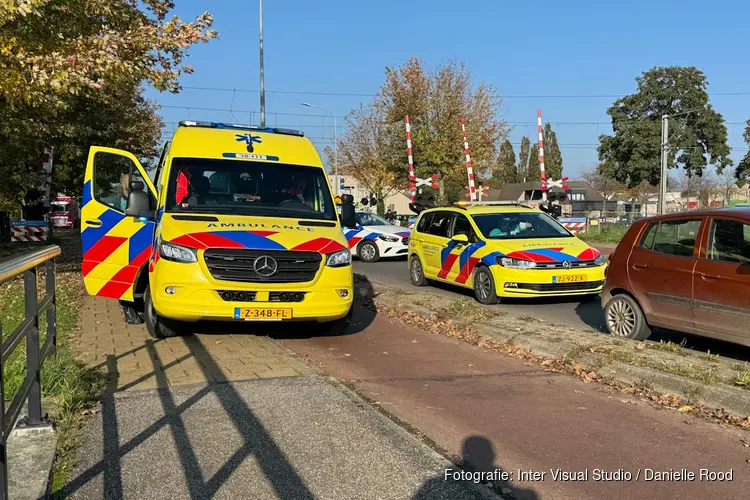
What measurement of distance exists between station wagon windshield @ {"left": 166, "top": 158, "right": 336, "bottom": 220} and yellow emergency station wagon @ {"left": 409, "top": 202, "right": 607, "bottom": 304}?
3.54 metres

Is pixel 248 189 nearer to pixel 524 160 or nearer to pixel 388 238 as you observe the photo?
pixel 388 238

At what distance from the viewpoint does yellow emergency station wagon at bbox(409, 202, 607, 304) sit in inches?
408

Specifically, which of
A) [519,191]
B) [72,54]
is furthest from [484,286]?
[519,191]

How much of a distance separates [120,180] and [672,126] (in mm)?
47419

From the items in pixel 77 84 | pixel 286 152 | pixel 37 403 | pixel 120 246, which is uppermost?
pixel 77 84

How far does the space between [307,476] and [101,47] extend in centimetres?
748

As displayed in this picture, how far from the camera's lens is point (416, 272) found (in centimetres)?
1352

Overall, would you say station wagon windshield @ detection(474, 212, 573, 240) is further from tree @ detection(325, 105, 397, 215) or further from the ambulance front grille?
tree @ detection(325, 105, 397, 215)

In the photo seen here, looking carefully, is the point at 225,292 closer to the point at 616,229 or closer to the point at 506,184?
the point at 616,229

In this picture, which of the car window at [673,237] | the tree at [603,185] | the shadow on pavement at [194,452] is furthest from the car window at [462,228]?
the tree at [603,185]

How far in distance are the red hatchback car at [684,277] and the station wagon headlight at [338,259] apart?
3.11m

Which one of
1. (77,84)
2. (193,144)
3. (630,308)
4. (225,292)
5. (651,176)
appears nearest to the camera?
(225,292)

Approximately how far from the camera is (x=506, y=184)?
9750cm

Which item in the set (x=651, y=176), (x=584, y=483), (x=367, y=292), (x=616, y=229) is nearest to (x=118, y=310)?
(x=367, y=292)
